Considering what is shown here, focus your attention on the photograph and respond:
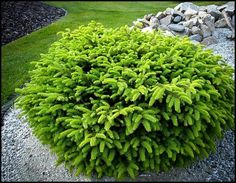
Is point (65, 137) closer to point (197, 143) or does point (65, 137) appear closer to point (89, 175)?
point (89, 175)

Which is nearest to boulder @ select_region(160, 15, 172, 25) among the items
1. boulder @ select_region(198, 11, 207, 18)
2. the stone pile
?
the stone pile

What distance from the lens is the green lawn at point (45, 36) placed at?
8727 millimetres

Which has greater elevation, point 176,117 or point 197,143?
point 176,117

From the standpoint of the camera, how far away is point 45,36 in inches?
448

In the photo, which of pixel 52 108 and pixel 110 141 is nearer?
pixel 110 141

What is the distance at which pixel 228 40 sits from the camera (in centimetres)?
881

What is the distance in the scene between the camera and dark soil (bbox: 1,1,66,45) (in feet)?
38.9

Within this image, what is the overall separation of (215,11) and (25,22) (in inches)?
263

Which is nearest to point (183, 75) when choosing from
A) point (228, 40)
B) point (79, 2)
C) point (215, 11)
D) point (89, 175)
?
point (89, 175)

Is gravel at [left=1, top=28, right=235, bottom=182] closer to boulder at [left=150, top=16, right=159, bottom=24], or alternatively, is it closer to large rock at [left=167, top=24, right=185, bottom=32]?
large rock at [left=167, top=24, right=185, bottom=32]

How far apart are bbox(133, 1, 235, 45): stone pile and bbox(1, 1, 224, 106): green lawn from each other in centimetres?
224

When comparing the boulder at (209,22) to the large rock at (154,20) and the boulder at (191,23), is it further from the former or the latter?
the large rock at (154,20)

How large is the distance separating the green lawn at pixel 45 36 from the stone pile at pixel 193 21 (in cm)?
224

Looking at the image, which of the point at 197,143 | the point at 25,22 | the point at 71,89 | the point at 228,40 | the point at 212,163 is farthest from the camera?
the point at 25,22
